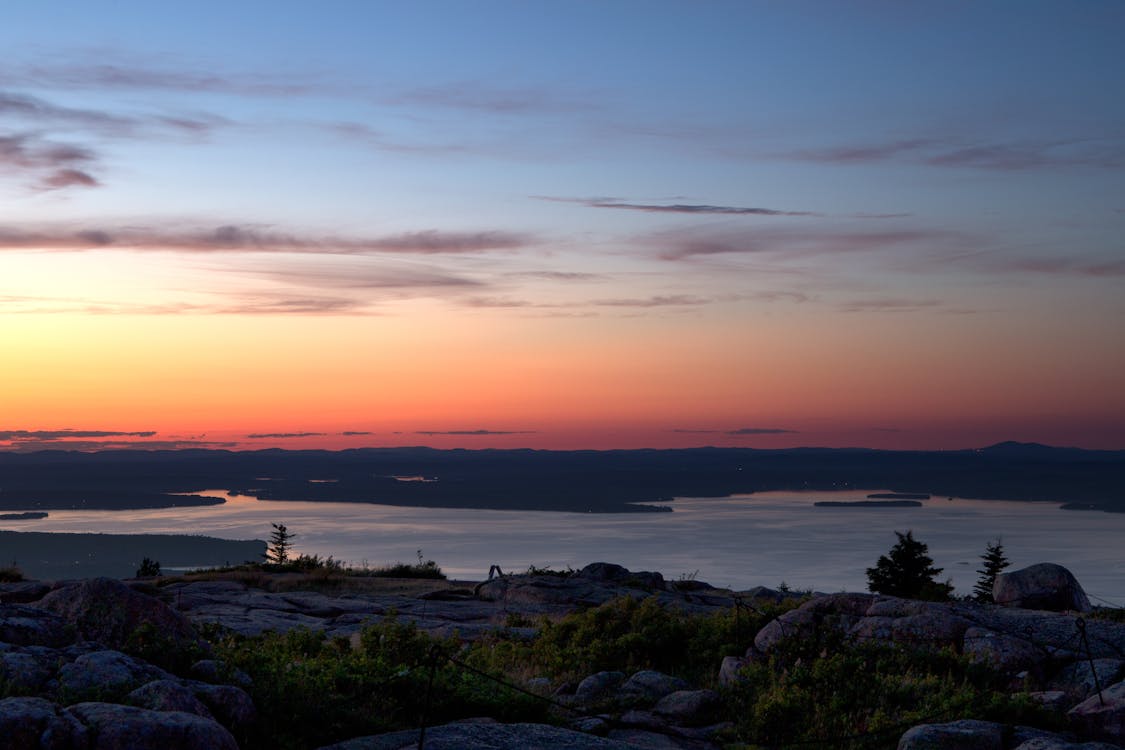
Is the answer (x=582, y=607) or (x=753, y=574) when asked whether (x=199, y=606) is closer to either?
(x=582, y=607)

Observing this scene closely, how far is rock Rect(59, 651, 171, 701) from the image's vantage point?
10656 millimetres

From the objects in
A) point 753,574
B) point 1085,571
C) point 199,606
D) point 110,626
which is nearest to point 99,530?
point 753,574

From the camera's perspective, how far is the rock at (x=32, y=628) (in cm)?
1252

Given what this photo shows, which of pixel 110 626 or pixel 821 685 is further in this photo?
pixel 821 685

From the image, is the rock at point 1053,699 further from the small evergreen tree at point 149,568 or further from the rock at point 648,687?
the small evergreen tree at point 149,568

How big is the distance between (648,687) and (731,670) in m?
1.65

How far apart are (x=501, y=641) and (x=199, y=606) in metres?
8.50

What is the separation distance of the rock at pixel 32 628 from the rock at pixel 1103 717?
12655mm

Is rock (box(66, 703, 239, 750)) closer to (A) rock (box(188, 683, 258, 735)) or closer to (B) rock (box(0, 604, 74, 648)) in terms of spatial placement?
(A) rock (box(188, 683, 258, 735))

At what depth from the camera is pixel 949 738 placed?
12023mm

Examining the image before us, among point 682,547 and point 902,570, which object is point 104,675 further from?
point 682,547

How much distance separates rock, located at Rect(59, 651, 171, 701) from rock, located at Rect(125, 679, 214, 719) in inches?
11.7

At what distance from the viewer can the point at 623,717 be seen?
1459 cm

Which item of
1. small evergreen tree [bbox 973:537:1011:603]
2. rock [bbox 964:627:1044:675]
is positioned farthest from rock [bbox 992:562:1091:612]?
small evergreen tree [bbox 973:537:1011:603]
